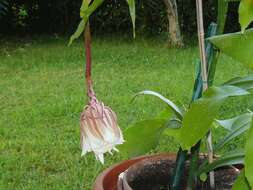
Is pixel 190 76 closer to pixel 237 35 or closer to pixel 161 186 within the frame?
pixel 161 186

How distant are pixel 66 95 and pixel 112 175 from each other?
293 cm

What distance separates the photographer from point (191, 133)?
100 centimetres

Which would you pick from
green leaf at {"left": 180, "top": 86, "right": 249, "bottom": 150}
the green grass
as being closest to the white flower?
green leaf at {"left": 180, "top": 86, "right": 249, "bottom": 150}

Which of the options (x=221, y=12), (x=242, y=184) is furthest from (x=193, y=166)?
(x=221, y=12)

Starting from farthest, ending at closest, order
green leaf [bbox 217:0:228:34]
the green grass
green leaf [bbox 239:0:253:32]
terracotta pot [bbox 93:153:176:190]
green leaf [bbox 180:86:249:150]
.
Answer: the green grass
terracotta pot [bbox 93:153:176:190]
green leaf [bbox 217:0:228:34]
green leaf [bbox 180:86:249:150]
green leaf [bbox 239:0:253:32]

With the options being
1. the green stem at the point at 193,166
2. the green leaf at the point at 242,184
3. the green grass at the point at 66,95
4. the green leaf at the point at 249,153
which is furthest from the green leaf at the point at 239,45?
the green grass at the point at 66,95

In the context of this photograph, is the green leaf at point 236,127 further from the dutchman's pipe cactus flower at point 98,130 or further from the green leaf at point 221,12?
the dutchman's pipe cactus flower at point 98,130

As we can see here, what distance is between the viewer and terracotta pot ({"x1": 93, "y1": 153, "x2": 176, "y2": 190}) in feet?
4.05

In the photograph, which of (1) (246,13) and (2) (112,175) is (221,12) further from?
(2) (112,175)

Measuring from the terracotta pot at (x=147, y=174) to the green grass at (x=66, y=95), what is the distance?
0.67 ft

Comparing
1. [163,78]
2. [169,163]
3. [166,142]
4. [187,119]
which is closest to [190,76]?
[163,78]

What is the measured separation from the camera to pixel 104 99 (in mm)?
4020

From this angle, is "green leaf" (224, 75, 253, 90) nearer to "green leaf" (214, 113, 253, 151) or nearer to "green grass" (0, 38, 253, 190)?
"green leaf" (214, 113, 253, 151)

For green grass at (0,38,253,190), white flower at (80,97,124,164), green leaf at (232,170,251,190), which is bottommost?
green grass at (0,38,253,190)
